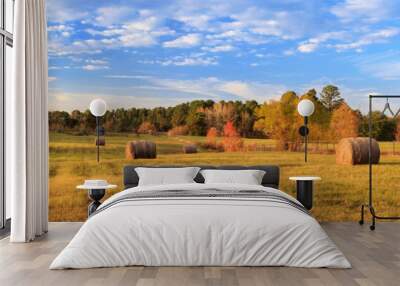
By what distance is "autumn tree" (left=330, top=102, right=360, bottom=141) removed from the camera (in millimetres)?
8227

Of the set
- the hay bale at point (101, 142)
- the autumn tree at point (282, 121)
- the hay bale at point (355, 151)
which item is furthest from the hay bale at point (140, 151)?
the hay bale at point (355, 151)

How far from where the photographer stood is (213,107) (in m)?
8.28

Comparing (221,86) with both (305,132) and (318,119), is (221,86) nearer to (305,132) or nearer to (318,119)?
(305,132)

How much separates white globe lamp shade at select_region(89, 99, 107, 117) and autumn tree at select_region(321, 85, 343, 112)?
3.15 metres

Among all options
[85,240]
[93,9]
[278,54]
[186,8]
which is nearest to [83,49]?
[93,9]

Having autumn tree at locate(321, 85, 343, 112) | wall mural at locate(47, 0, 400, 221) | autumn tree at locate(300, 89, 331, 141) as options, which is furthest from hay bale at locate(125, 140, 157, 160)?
autumn tree at locate(321, 85, 343, 112)

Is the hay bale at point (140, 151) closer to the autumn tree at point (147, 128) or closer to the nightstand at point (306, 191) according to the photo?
the autumn tree at point (147, 128)

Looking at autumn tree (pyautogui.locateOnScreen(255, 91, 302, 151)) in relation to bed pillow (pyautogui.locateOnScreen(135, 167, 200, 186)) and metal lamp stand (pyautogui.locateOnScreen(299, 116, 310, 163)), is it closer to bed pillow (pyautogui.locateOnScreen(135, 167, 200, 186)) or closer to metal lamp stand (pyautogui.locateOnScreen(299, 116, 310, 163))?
metal lamp stand (pyautogui.locateOnScreen(299, 116, 310, 163))

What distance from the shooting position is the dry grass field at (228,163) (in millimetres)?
8008

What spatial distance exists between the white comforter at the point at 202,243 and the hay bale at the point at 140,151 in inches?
134

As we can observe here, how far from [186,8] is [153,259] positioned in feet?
14.5

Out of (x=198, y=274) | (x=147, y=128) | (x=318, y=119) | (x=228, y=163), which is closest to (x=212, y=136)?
(x=228, y=163)

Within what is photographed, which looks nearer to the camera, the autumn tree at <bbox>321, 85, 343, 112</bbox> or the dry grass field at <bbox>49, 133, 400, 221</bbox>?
the dry grass field at <bbox>49, 133, 400, 221</bbox>

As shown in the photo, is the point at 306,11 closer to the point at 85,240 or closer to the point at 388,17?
the point at 388,17
